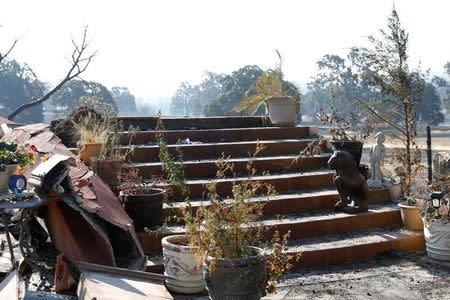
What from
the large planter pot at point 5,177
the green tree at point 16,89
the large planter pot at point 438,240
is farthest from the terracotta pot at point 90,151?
the green tree at point 16,89

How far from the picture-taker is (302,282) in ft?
15.4

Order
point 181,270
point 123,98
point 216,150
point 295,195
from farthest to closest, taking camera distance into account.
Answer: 1. point 123,98
2. point 216,150
3. point 295,195
4. point 181,270

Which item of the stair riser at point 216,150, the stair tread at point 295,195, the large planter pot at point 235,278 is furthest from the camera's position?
the stair riser at point 216,150

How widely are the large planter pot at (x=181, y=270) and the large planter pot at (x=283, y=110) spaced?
4652mm

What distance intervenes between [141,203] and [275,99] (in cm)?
420

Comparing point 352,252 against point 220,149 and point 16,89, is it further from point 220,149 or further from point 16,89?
point 16,89

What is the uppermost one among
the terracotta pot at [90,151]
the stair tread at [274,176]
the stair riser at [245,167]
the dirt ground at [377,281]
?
the terracotta pot at [90,151]

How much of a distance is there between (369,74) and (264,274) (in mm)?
4859

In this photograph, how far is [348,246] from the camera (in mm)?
5301

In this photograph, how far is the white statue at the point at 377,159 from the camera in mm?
6461

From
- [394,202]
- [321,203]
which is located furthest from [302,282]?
[394,202]

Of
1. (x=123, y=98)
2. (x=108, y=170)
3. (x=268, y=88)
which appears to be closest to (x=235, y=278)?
(x=108, y=170)

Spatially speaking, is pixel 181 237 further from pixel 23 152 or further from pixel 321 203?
pixel 321 203

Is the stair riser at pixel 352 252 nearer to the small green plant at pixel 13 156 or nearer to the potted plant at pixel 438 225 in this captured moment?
the potted plant at pixel 438 225
